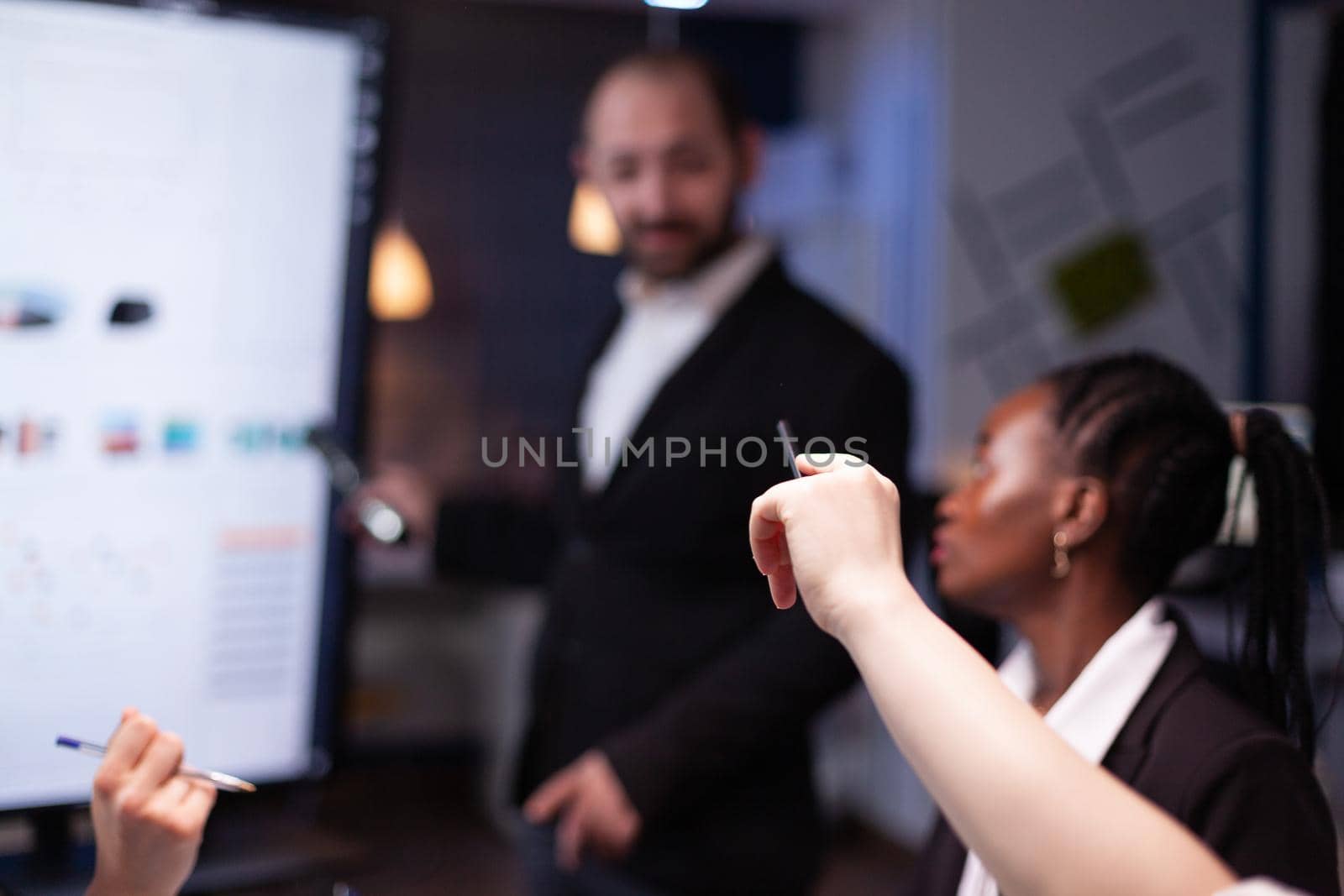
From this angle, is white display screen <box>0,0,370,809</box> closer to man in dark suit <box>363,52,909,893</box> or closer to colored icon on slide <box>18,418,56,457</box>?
colored icon on slide <box>18,418,56,457</box>

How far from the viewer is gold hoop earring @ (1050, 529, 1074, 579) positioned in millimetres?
1067

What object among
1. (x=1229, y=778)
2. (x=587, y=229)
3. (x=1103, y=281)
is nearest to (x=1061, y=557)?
(x=1229, y=778)

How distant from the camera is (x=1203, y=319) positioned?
8.98ft

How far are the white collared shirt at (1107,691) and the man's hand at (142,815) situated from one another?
0.60m

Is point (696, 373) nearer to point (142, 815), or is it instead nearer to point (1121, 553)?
point (1121, 553)

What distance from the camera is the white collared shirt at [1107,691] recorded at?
0.98 metres

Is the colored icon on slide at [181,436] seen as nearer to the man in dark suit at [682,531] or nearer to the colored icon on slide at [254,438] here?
the colored icon on slide at [254,438]

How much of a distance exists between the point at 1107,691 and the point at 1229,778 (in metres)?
0.16

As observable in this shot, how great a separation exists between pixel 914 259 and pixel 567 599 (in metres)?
2.28

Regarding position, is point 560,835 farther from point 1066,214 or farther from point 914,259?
point 914,259

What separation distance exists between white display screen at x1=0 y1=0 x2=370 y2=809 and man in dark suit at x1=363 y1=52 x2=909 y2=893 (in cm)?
23

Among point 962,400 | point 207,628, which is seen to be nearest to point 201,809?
point 207,628

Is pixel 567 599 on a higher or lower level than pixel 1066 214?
lower

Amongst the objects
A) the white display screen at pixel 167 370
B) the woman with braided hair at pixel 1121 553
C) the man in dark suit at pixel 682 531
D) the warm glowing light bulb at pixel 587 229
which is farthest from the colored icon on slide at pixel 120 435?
the warm glowing light bulb at pixel 587 229
